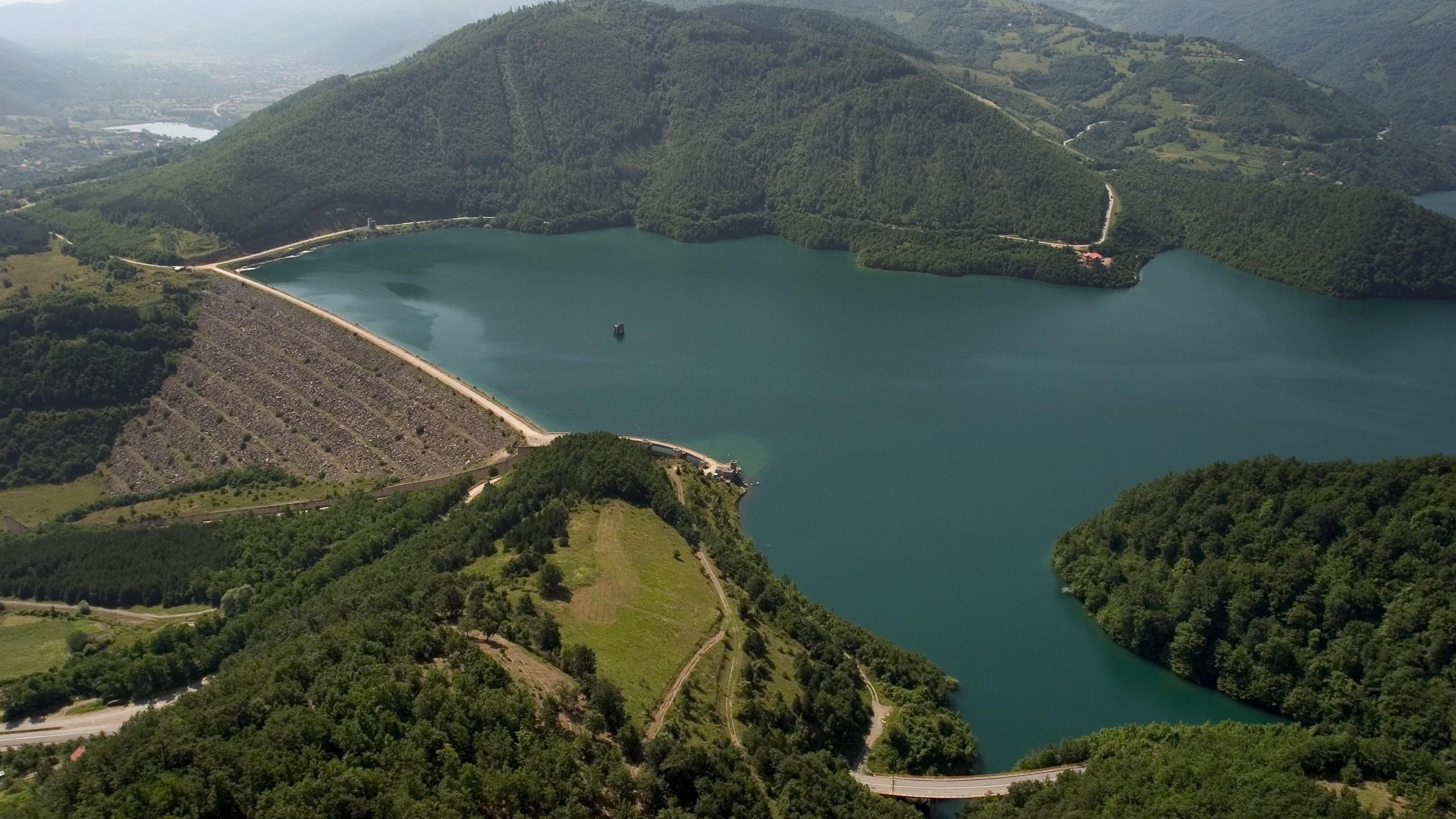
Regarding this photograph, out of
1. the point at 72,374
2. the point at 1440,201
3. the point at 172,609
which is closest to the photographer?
the point at 172,609

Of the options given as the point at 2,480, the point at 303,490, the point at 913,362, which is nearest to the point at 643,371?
the point at 913,362

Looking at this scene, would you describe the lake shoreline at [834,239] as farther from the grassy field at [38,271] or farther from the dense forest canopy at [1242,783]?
the dense forest canopy at [1242,783]

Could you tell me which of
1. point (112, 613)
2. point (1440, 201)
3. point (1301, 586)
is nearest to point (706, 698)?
point (1301, 586)

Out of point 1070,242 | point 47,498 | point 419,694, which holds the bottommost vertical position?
point 47,498

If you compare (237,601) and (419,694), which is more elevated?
(419,694)

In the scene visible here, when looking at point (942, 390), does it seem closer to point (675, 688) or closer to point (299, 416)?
point (675, 688)

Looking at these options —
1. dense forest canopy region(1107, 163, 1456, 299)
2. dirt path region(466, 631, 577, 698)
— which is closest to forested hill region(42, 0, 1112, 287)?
dense forest canopy region(1107, 163, 1456, 299)
